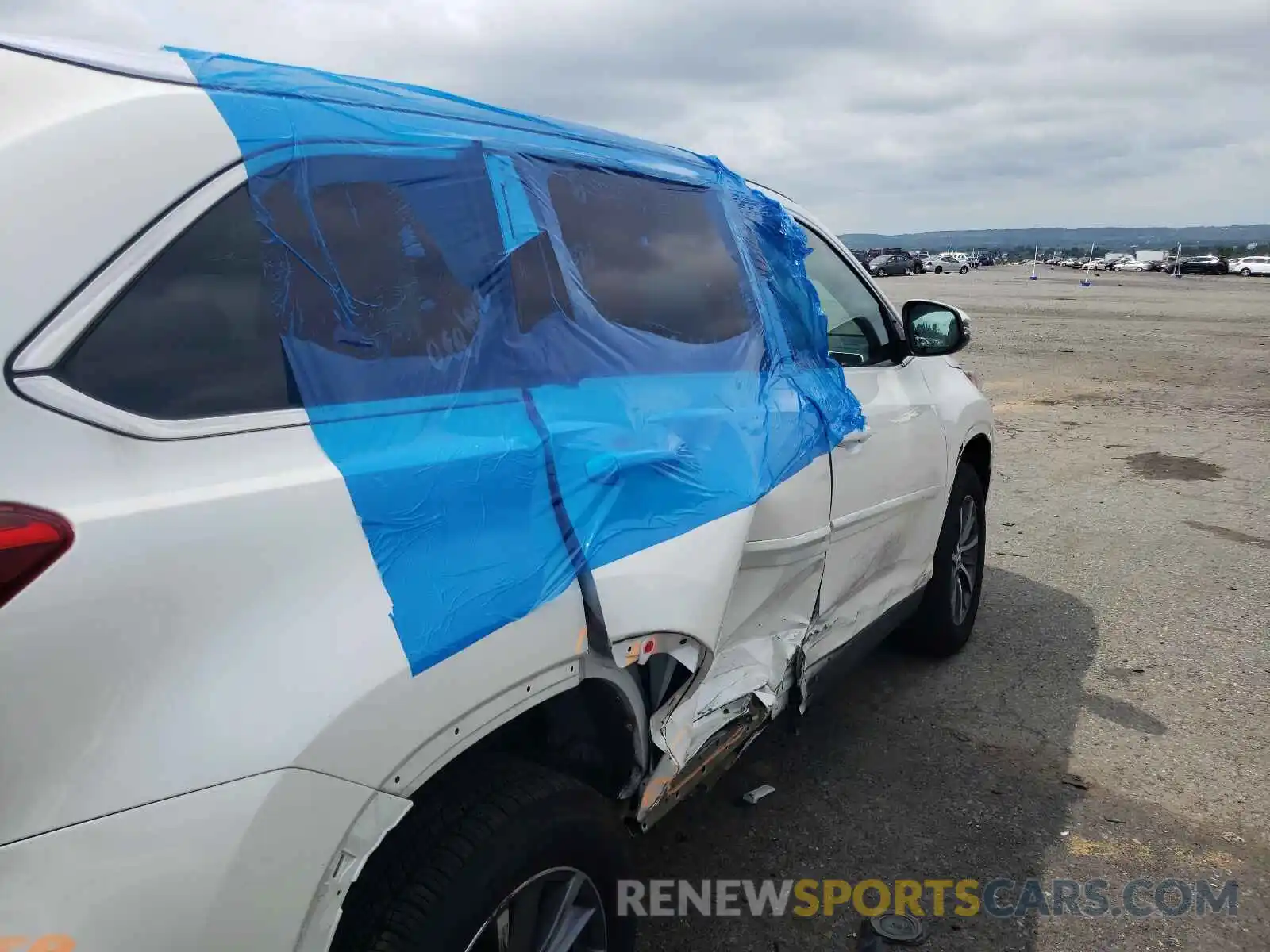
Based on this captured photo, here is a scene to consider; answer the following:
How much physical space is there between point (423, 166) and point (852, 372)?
1845 mm

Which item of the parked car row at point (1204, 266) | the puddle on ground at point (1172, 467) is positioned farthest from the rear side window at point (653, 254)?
the parked car row at point (1204, 266)

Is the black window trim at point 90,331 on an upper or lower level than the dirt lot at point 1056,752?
upper

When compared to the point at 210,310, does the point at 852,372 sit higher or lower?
lower

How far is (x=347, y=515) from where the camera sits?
1464mm

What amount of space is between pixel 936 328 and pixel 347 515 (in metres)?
3.00

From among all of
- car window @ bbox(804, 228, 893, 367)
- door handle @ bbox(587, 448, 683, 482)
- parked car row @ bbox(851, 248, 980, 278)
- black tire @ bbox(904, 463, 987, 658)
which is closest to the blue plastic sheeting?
door handle @ bbox(587, 448, 683, 482)

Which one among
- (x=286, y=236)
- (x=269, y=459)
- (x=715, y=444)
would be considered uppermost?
(x=286, y=236)

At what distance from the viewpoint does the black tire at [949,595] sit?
13.6 ft

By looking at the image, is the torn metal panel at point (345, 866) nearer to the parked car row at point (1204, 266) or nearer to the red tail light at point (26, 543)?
the red tail light at point (26, 543)

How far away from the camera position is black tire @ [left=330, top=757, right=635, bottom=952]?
61.4 inches

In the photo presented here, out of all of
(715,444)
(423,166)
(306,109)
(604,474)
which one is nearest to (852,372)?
(715,444)

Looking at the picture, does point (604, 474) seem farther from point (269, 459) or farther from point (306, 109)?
point (306, 109)

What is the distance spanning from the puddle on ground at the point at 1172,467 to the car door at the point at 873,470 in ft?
Result: 16.4

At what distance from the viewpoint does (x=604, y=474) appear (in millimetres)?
1930
